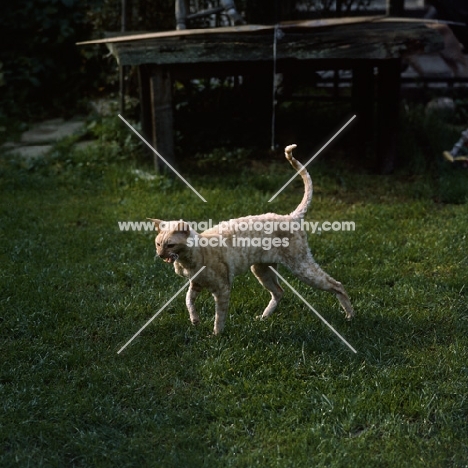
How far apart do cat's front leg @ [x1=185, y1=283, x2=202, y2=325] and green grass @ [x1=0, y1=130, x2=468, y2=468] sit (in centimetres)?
6

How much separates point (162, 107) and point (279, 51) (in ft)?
3.85

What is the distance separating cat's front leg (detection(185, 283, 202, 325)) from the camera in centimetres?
442

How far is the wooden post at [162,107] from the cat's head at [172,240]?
11.0 feet

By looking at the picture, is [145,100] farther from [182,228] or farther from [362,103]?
[182,228]

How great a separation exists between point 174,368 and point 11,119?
21.6 ft

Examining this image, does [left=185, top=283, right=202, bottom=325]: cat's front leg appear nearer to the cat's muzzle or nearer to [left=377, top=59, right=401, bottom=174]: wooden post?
the cat's muzzle

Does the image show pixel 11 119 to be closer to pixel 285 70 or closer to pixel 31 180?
pixel 31 180

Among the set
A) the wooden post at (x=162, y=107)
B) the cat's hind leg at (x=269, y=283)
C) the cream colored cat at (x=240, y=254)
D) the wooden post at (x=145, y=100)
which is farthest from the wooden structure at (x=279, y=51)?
the cat's hind leg at (x=269, y=283)

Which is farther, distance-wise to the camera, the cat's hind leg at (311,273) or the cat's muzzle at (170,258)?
the cat's hind leg at (311,273)

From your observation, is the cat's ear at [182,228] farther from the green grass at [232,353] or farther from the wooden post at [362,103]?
the wooden post at [362,103]

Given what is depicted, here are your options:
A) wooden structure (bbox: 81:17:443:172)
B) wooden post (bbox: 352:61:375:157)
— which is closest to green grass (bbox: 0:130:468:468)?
wooden structure (bbox: 81:17:443:172)

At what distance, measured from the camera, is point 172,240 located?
13.1ft

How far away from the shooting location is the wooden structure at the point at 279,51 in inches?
267

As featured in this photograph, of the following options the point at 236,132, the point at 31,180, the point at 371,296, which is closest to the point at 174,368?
the point at 371,296
